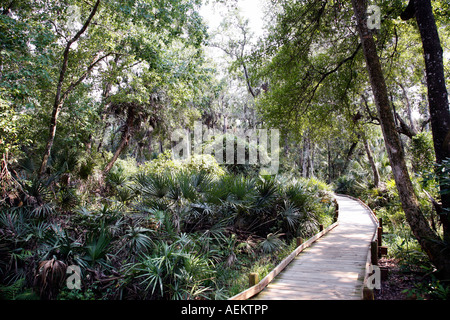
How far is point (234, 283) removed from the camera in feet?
19.6

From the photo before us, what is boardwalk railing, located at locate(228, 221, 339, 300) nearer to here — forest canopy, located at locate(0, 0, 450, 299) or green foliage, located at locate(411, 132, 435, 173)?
forest canopy, located at locate(0, 0, 450, 299)

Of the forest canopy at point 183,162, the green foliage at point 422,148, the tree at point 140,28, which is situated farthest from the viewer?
the green foliage at point 422,148

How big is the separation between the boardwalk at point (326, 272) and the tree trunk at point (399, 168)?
1.40 metres

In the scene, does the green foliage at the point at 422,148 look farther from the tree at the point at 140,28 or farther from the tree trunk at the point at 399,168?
the tree at the point at 140,28

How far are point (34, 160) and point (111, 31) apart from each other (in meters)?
6.26

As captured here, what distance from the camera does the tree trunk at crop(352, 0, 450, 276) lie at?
4.91m

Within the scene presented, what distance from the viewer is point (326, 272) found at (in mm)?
5891

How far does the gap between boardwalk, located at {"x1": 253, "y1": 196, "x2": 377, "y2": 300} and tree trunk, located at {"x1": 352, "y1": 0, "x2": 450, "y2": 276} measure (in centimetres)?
140

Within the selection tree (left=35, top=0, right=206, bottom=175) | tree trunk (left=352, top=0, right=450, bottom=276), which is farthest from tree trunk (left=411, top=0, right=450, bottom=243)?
tree (left=35, top=0, right=206, bottom=175)

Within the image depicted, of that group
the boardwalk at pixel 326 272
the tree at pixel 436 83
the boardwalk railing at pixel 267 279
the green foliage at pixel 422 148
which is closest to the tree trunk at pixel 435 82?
the tree at pixel 436 83

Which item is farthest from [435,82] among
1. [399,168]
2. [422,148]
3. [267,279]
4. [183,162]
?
[183,162]

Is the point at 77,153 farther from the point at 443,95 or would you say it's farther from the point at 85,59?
the point at 443,95

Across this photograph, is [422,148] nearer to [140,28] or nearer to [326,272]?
[326,272]

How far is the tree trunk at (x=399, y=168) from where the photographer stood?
16.1 ft
